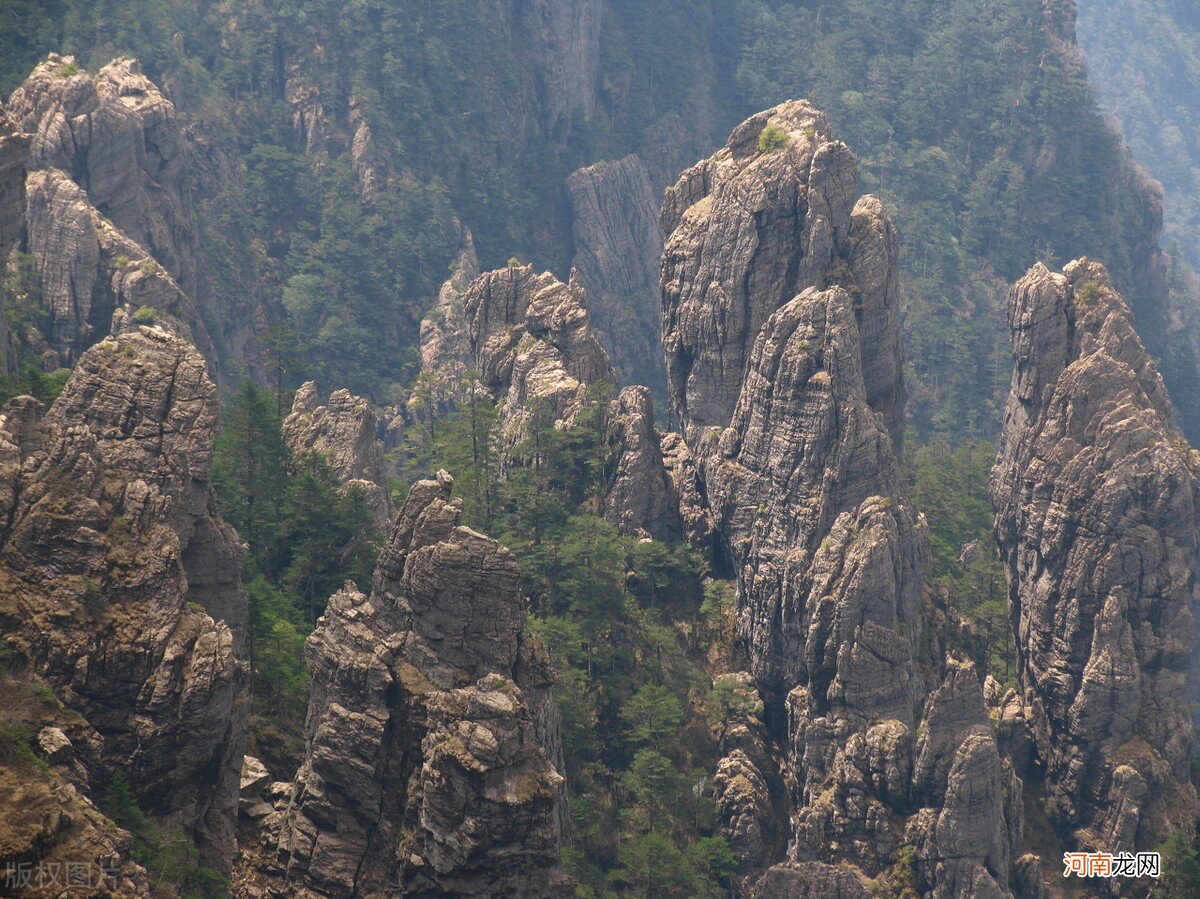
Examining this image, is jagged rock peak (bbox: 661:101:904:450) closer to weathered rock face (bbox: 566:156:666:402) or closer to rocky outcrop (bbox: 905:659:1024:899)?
rocky outcrop (bbox: 905:659:1024:899)

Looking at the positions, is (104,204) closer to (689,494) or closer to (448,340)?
(689,494)

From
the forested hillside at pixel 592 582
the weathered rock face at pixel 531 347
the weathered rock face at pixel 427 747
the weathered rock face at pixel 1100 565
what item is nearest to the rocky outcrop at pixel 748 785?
the forested hillside at pixel 592 582

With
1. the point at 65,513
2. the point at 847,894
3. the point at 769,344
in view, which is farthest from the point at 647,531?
the point at 65,513

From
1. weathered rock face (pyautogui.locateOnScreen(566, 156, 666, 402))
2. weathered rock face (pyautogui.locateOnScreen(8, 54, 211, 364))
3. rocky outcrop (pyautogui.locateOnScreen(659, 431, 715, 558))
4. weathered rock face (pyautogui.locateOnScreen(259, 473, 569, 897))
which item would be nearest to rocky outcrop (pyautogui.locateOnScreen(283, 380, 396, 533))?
weathered rock face (pyautogui.locateOnScreen(8, 54, 211, 364))

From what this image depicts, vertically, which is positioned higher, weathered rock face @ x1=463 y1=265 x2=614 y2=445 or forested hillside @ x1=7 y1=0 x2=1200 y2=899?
weathered rock face @ x1=463 y1=265 x2=614 y2=445

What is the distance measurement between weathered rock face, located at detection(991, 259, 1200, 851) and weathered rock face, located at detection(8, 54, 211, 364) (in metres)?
55.7

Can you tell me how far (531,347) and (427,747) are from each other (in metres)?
55.5

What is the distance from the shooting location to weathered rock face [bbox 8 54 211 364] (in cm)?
10550
